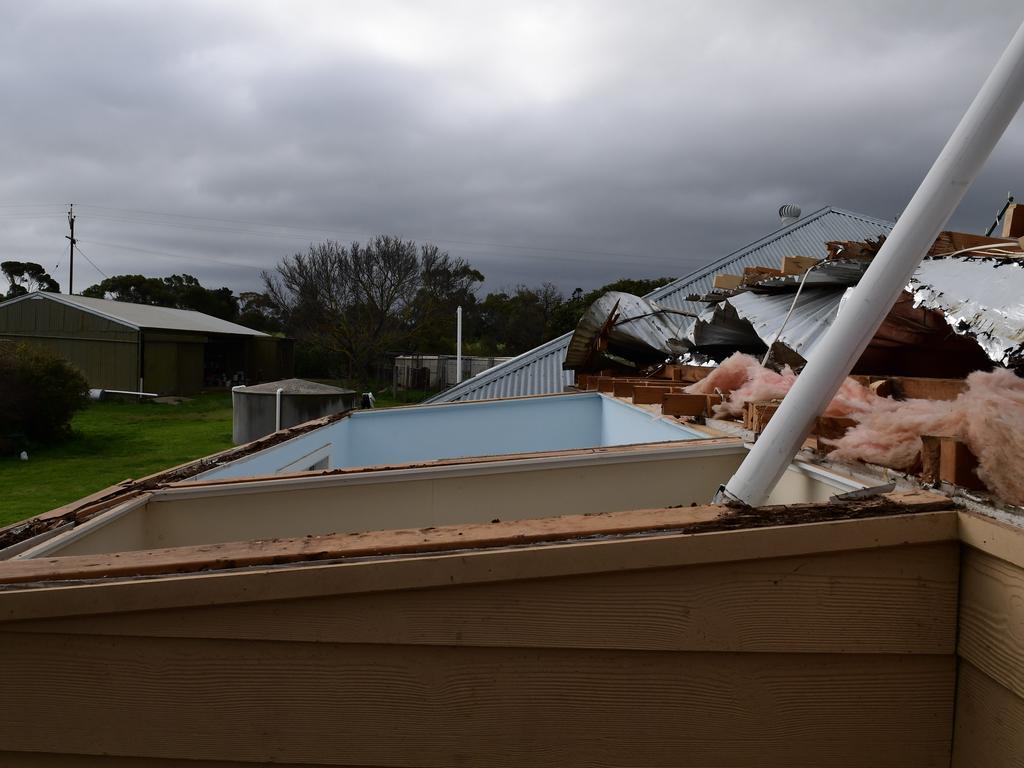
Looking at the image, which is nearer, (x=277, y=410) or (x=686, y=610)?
(x=686, y=610)

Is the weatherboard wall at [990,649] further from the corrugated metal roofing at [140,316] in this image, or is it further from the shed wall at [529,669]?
the corrugated metal roofing at [140,316]

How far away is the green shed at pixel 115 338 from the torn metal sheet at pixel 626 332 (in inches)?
→ 928

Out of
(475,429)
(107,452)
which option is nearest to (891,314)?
(475,429)

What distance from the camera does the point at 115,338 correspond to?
25.7 m

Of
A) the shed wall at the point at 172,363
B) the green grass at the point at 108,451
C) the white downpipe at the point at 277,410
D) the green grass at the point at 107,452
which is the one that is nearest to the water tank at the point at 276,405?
the white downpipe at the point at 277,410

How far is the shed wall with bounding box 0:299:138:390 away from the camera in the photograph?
83.9ft

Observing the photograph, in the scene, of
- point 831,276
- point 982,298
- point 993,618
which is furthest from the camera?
point 831,276

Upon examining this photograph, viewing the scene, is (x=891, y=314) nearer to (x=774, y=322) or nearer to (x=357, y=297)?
(x=774, y=322)

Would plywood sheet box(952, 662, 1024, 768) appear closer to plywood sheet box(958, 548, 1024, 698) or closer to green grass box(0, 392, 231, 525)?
plywood sheet box(958, 548, 1024, 698)

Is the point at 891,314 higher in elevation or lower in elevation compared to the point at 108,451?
higher

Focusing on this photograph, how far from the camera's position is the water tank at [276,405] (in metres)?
11.2

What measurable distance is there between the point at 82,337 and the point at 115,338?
5.90 ft

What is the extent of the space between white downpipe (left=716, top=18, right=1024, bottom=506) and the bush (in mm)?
18077

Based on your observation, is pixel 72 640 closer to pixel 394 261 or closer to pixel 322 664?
pixel 322 664
